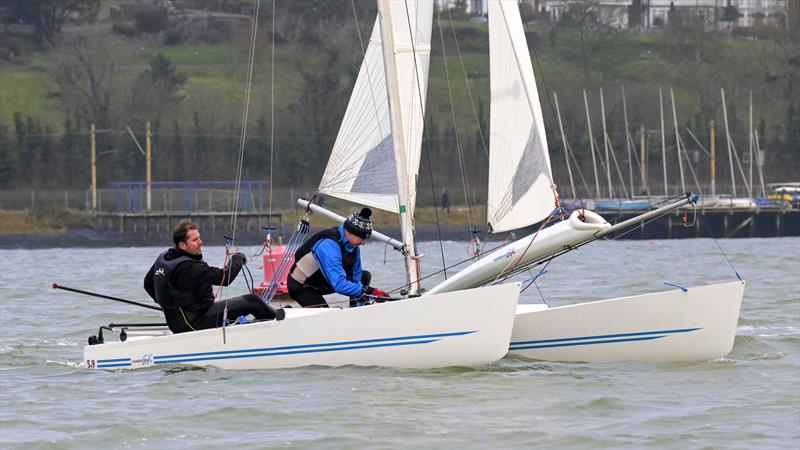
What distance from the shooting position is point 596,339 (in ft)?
44.4

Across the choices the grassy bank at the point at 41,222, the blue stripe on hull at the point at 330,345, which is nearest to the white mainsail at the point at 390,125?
the blue stripe on hull at the point at 330,345

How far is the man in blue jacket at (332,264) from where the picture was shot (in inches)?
521

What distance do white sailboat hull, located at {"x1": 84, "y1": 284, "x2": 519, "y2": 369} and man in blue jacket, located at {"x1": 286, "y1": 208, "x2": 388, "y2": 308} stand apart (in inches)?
17.1

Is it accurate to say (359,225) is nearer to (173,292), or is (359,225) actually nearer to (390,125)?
(173,292)

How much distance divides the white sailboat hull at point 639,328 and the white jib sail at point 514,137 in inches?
39.8

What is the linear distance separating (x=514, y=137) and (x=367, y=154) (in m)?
1.75

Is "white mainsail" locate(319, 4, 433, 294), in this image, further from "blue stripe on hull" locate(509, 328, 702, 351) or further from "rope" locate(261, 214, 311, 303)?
"blue stripe on hull" locate(509, 328, 702, 351)

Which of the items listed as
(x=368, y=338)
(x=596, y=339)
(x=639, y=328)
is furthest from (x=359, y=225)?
(x=639, y=328)

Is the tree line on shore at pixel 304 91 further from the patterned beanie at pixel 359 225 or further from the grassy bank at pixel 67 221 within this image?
the patterned beanie at pixel 359 225

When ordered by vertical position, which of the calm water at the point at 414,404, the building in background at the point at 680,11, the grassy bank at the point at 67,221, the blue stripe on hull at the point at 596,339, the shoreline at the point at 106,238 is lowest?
the shoreline at the point at 106,238

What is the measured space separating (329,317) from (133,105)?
61781 millimetres

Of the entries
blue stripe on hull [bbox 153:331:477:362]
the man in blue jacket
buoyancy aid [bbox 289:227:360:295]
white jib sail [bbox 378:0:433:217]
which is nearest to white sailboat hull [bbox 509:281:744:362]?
blue stripe on hull [bbox 153:331:477:362]

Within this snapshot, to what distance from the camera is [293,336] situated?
12867mm

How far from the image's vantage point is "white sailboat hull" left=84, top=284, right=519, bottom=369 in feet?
41.0
